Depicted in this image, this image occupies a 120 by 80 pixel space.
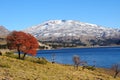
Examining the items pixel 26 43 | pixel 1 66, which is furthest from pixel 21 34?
pixel 1 66

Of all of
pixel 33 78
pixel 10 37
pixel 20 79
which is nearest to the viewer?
pixel 20 79

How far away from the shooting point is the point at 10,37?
3088 inches

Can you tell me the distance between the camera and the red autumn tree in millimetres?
78375

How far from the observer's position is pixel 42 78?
34281 mm

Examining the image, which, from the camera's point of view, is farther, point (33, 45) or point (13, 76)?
point (33, 45)

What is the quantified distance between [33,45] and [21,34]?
486 centimetres

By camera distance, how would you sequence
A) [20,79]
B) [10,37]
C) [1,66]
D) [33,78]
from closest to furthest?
1. [20,79]
2. [33,78]
3. [1,66]
4. [10,37]

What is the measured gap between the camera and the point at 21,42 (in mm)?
78500

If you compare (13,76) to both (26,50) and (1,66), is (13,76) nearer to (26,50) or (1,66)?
(1,66)

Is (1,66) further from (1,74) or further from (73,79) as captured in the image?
(73,79)

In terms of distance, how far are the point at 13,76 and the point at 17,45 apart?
157ft

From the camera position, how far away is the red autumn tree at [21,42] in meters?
78.4

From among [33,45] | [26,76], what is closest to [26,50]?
[33,45]

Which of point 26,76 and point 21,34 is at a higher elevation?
point 21,34
